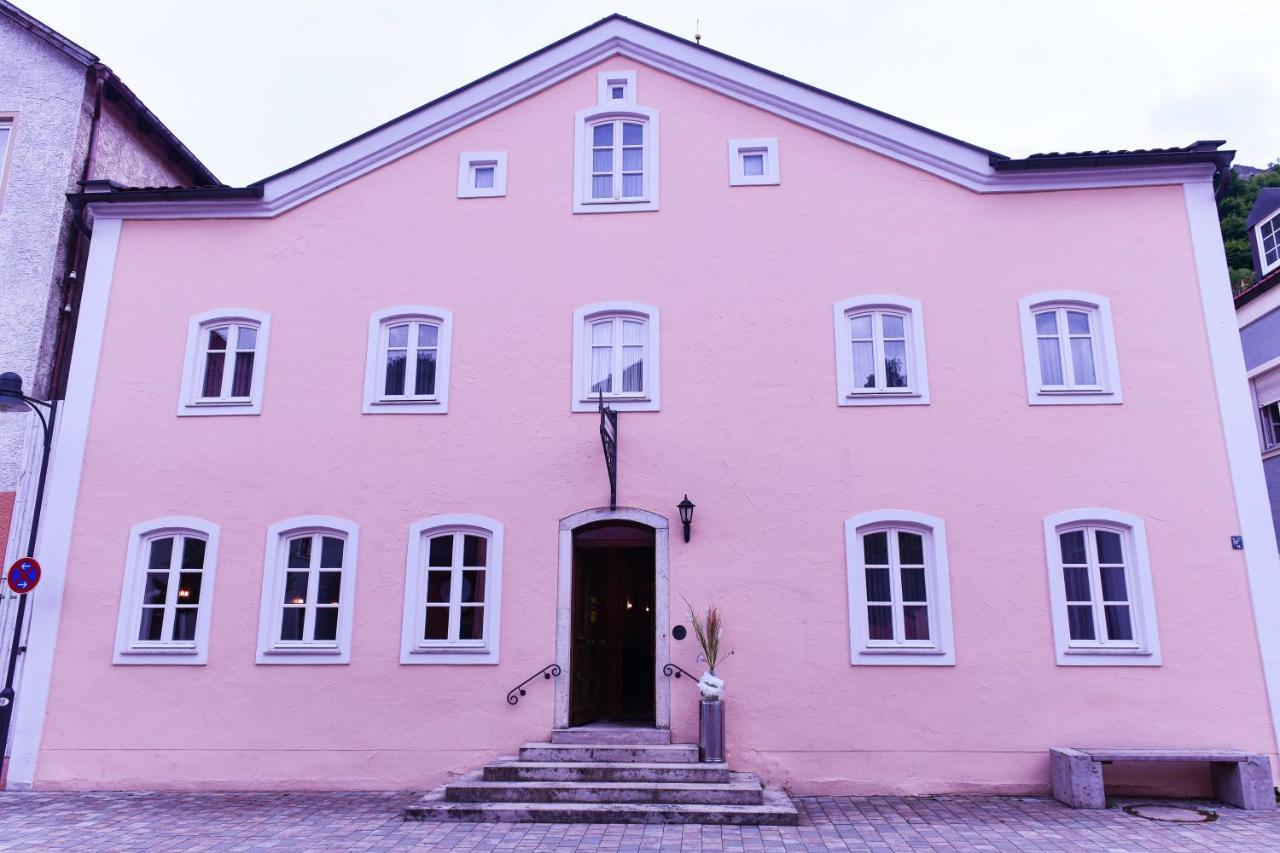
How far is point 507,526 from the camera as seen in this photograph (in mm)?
11273

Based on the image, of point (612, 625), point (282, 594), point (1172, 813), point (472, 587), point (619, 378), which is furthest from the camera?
point (612, 625)

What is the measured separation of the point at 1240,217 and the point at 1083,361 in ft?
81.0

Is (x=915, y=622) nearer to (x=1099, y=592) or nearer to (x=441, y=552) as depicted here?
(x=1099, y=592)

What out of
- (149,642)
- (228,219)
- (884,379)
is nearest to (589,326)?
(884,379)

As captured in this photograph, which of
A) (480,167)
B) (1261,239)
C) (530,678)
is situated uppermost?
(1261,239)

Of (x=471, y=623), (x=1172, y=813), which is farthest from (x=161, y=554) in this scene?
(x=1172, y=813)

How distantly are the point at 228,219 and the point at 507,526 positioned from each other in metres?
5.95

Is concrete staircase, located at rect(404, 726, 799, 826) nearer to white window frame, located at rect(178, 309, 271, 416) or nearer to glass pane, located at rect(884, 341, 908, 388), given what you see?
glass pane, located at rect(884, 341, 908, 388)

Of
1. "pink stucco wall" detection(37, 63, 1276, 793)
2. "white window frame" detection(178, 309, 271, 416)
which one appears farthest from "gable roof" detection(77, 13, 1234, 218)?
"white window frame" detection(178, 309, 271, 416)

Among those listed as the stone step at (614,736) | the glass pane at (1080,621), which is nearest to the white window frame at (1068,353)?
the glass pane at (1080,621)

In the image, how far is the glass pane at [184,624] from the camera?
1127cm

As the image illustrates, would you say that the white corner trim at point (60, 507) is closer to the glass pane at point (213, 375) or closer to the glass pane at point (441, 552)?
the glass pane at point (213, 375)

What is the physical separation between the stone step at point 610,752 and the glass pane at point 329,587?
122 inches

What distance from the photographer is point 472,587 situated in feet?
36.9
